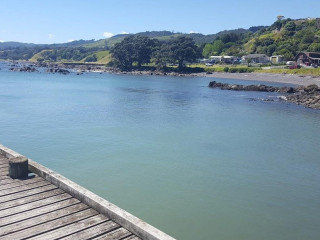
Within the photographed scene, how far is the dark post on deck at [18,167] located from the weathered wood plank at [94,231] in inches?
173

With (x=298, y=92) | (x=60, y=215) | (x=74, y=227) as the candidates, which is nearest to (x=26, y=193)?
(x=60, y=215)

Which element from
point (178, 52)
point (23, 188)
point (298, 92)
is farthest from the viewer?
point (178, 52)

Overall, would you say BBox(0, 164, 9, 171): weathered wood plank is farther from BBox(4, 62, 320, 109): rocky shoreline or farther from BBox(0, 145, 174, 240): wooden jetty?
BBox(4, 62, 320, 109): rocky shoreline

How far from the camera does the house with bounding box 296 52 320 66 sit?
12062 cm

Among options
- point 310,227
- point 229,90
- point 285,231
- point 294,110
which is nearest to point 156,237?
point 285,231

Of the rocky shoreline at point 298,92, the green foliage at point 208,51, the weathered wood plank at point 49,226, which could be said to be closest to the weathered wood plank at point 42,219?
the weathered wood plank at point 49,226

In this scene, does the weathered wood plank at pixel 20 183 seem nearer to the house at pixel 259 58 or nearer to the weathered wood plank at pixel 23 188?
the weathered wood plank at pixel 23 188

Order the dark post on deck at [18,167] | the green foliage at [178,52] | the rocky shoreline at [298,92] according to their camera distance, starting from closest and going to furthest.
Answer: the dark post on deck at [18,167] < the rocky shoreline at [298,92] < the green foliage at [178,52]

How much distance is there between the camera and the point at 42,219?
26.4 ft

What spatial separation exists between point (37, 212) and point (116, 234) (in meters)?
2.37

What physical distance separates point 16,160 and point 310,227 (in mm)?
11516

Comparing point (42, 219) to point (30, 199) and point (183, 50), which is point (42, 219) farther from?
point (183, 50)

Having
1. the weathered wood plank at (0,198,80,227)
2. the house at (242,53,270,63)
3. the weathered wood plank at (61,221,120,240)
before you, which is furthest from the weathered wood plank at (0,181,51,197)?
the house at (242,53,270,63)

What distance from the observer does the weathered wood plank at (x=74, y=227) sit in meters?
7.28
